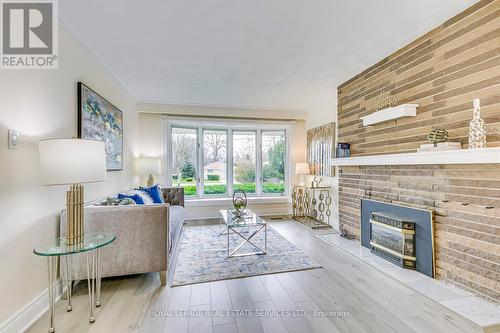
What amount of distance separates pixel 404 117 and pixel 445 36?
2.76 feet

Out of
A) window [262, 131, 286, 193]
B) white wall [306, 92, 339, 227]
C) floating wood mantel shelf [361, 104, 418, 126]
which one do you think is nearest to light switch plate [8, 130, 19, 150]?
floating wood mantel shelf [361, 104, 418, 126]

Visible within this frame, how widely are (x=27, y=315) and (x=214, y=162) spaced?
409 cm

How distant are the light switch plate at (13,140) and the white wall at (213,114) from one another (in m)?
3.30

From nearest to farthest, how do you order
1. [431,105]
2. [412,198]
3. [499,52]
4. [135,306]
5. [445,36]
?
[499,52] → [135,306] → [445,36] → [431,105] → [412,198]

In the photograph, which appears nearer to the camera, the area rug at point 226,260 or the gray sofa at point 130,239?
the gray sofa at point 130,239

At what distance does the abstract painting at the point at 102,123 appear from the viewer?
8.33 ft

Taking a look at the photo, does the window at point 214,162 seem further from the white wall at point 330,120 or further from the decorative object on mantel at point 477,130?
the decorative object on mantel at point 477,130

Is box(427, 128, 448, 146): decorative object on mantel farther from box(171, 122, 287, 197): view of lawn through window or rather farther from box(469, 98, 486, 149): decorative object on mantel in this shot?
box(171, 122, 287, 197): view of lawn through window

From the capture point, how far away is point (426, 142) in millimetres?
2531

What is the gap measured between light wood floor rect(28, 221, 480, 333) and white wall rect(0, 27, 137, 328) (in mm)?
405

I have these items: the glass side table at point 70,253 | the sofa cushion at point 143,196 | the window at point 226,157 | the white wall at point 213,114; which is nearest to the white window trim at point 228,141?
the window at point 226,157

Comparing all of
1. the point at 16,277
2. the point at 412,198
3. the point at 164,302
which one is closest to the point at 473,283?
the point at 412,198

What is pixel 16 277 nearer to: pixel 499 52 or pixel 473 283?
pixel 473 283

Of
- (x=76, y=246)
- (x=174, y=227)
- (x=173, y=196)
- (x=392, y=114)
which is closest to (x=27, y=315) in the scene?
(x=76, y=246)
